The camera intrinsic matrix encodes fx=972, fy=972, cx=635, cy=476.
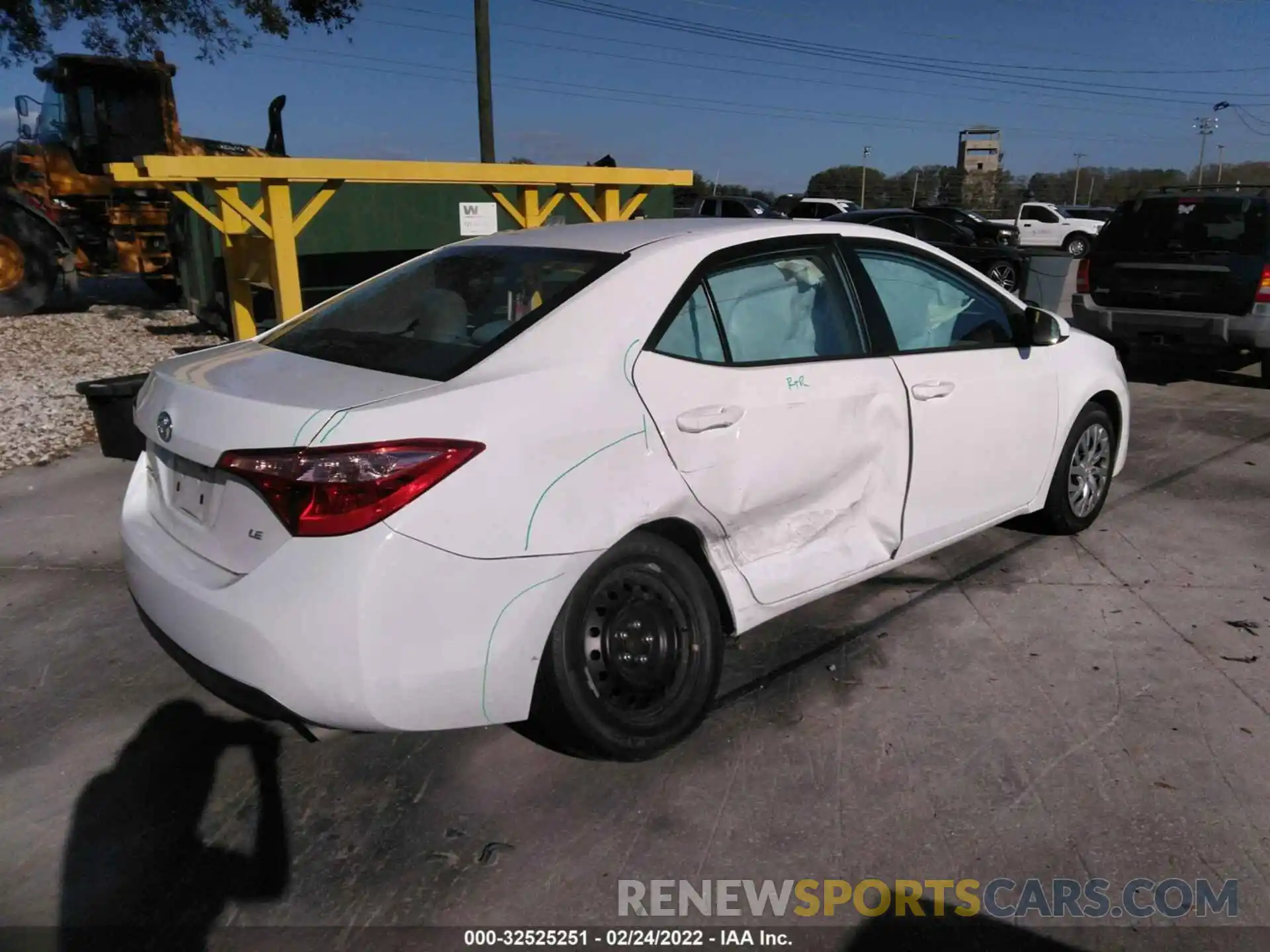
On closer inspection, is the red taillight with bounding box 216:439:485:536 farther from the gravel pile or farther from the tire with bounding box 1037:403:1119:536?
the gravel pile

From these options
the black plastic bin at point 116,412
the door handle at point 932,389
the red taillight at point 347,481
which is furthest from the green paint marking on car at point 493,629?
the black plastic bin at point 116,412

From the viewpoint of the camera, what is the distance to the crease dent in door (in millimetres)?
3133

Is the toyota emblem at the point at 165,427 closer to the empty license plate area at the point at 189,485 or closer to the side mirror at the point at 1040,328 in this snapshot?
the empty license plate area at the point at 189,485

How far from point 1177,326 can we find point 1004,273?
32.2 ft

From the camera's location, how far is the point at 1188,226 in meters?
8.60

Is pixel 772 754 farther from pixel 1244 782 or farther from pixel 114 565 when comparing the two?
pixel 114 565

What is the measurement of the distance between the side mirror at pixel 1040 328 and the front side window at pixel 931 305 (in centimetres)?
8

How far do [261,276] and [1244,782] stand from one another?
24.0ft

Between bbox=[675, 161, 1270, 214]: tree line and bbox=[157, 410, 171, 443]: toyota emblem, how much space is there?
4548 centimetres

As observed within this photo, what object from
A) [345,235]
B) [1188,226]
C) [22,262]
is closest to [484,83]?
[345,235]

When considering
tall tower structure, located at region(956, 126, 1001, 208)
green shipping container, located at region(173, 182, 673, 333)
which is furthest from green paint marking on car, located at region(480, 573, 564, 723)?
tall tower structure, located at region(956, 126, 1001, 208)

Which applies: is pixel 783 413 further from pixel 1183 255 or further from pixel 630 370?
pixel 1183 255

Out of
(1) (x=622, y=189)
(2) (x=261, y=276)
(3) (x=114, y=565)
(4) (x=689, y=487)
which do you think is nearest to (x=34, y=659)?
(3) (x=114, y=565)

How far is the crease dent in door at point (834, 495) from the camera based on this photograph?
3.13 meters
